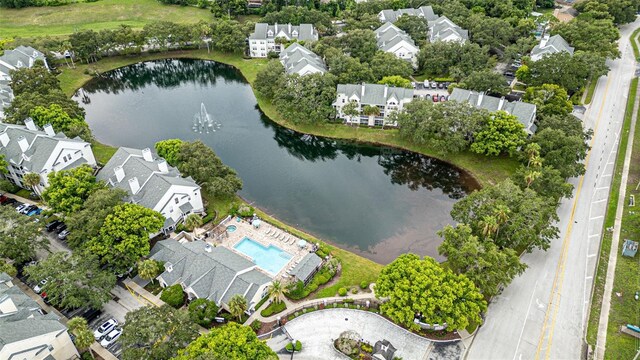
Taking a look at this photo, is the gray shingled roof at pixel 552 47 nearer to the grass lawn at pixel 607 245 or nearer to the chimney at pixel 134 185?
the grass lawn at pixel 607 245

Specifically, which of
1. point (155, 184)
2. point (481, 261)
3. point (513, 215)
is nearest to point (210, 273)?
point (155, 184)

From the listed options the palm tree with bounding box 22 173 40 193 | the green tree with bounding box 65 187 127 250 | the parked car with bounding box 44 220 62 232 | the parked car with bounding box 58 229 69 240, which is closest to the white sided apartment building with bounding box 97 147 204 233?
the green tree with bounding box 65 187 127 250

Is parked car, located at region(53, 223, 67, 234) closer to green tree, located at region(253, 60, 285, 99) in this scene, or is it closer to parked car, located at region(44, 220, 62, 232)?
parked car, located at region(44, 220, 62, 232)

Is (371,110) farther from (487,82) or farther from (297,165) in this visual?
(487,82)

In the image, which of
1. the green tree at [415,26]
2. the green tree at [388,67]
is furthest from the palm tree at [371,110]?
the green tree at [415,26]

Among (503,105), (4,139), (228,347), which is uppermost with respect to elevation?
(503,105)

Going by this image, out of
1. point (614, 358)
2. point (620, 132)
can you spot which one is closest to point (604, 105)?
point (620, 132)
